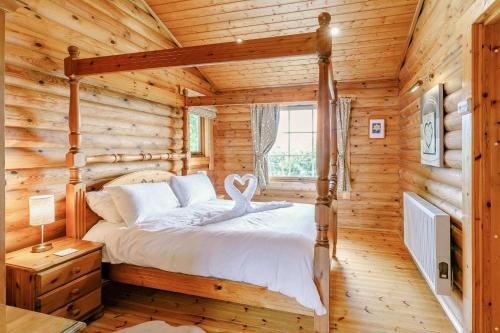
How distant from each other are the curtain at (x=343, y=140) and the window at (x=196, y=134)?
2.36 meters

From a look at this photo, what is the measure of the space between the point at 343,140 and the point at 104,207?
12.0 ft

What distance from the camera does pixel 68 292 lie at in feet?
6.75

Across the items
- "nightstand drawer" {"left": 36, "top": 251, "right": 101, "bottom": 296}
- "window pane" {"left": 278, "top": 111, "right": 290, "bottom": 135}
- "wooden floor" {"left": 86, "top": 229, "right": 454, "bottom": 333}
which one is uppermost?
"window pane" {"left": 278, "top": 111, "right": 290, "bottom": 135}

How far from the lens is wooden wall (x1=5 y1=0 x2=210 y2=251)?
224 cm

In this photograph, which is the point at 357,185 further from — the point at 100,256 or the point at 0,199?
the point at 0,199

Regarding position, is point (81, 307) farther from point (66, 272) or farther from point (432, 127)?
point (432, 127)

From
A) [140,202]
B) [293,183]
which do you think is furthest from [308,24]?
[140,202]

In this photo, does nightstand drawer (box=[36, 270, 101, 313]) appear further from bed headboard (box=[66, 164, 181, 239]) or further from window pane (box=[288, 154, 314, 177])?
window pane (box=[288, 154, 314, 177])

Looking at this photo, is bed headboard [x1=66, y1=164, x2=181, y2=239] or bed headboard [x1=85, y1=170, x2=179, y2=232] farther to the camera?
bed headboard [x1=85, y1=170, x2=179, y2=232]

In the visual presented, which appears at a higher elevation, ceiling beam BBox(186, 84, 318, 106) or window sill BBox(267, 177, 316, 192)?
ceiling beam BBox(186, 84, 318, 106)

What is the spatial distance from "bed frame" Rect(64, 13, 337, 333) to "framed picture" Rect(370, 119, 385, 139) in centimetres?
268

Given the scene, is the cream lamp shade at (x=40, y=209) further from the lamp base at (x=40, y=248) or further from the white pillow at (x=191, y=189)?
the white pillow at (x=191, y=189)

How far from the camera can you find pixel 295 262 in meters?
1.96

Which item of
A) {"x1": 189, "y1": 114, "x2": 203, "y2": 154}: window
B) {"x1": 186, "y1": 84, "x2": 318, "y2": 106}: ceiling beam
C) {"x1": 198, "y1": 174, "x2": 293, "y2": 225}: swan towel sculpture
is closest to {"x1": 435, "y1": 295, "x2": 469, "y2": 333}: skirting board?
{"x1": 198, "y1": 174, "x2": 293, "y2": 225}: swan towel sculpture
